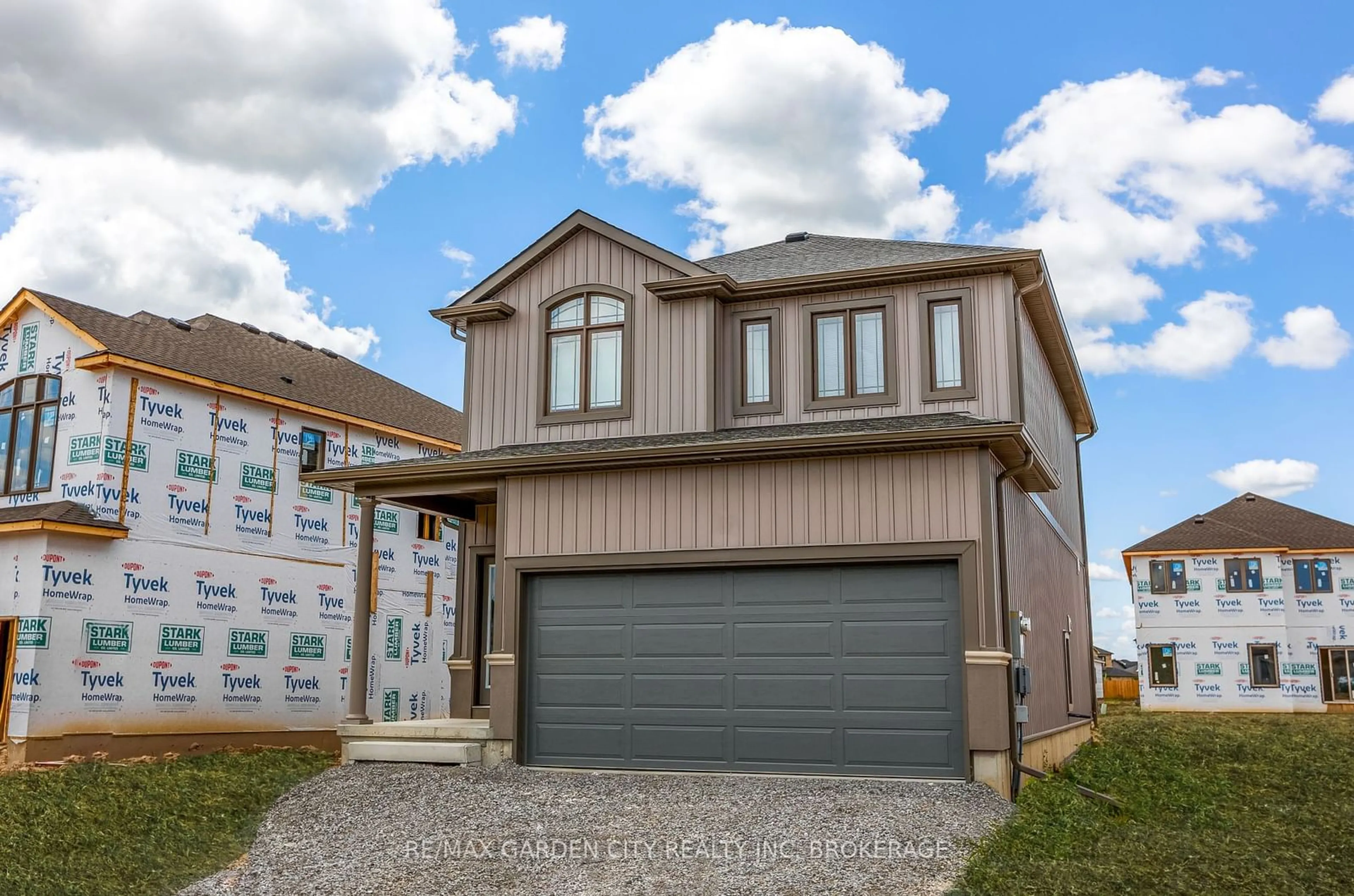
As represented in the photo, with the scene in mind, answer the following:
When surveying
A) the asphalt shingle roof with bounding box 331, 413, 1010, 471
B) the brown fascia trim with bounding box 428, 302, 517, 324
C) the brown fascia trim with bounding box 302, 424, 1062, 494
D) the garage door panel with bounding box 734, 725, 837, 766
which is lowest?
the garage door panel with bounding box 734, 725, 837, 766

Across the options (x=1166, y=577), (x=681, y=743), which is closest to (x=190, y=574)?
(x=681, y=743)

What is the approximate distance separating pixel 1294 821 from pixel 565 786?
748 cm

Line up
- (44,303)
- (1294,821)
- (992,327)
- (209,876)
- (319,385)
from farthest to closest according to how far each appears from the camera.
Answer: (319,385) → (44,303) → (992,327) → (1294,821) → (209,876)

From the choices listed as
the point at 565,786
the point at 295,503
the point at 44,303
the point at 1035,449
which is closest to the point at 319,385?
the point at 295,503

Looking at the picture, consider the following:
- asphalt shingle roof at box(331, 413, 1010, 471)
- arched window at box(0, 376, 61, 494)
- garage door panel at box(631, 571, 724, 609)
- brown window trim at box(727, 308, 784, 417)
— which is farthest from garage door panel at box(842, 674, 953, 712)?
arched window at box(0, 376, 61, 494)

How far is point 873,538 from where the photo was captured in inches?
472

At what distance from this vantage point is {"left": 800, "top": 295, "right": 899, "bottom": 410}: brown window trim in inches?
542

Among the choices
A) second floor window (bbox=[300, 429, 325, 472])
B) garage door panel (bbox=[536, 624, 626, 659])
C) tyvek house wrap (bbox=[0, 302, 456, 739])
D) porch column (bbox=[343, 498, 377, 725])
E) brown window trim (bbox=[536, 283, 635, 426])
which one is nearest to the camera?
garage door panel (bbox=[536, 624, 626, 659])

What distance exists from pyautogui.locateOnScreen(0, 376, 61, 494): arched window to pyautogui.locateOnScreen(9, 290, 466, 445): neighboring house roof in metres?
1.23

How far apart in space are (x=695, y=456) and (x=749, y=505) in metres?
0.82

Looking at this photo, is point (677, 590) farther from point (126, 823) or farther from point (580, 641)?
point (126, 823)

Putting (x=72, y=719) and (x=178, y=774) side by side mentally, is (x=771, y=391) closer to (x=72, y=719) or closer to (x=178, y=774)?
(x=178, y=774)

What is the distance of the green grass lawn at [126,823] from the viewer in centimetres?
916

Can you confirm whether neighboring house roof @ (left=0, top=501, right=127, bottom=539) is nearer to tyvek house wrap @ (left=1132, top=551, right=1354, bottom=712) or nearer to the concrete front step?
the concrete front step
